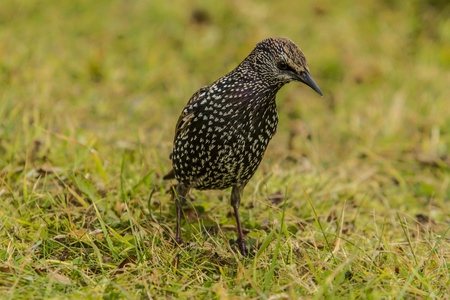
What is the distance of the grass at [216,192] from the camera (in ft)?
9.81

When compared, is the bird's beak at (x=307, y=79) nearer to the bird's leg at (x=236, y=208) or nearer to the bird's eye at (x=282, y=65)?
the bird's eye at (x=282, y=65)

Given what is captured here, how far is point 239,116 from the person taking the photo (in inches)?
132

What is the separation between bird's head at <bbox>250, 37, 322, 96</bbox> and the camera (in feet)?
11.0

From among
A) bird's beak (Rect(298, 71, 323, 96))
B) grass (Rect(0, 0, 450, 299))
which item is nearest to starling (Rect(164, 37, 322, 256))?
bird's beak (Rect(298, 71, 323, 96))

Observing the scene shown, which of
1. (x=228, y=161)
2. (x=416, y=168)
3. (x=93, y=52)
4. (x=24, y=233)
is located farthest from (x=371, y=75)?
(x=24, y=233)

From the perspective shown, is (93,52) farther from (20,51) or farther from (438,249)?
(438,249)

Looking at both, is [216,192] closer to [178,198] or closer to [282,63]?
[178,198]

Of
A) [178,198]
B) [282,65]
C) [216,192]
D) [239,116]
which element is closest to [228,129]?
[239,116]

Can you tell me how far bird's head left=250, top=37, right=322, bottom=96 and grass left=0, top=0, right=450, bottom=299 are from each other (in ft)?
2.39

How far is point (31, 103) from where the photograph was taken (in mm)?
5312

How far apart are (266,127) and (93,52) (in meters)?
4.17

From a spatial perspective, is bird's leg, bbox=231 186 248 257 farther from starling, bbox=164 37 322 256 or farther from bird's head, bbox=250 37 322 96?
bird's head, bbox=250 37 322 96

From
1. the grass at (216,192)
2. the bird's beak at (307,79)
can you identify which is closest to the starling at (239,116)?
the bird's beak at (307,79)

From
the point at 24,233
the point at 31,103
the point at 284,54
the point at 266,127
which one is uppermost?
the point at 284,54
